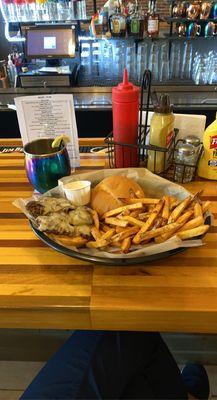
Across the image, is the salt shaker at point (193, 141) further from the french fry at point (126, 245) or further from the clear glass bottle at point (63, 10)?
the clear glass bottle at point (63, 10)

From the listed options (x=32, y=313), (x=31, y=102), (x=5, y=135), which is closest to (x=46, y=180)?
(x=31, y=102)

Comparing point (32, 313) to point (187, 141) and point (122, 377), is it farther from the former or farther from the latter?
point (187, 141)

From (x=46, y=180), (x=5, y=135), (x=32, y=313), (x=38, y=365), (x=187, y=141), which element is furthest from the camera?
(x=5, y=135)

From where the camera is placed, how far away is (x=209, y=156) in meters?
1.18

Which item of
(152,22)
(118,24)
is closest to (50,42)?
(118,24)

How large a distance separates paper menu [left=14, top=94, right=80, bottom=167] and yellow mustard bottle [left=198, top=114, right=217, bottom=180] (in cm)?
50

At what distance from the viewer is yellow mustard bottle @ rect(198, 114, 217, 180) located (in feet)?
3.78

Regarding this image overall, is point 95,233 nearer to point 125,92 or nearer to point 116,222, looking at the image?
point 116,222

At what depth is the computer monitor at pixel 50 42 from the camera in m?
2.89

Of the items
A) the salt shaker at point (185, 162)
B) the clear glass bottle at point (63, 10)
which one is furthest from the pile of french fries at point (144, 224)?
the clear glass bottle at point (63, 10)

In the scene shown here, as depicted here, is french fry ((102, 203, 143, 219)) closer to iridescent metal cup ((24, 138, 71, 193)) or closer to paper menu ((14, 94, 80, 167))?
iridescent metal cup ((24, 138, 71, 193))

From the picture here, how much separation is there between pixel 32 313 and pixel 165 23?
2928 mm

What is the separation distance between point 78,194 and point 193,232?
0.35m

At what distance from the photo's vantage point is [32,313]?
0.80m
